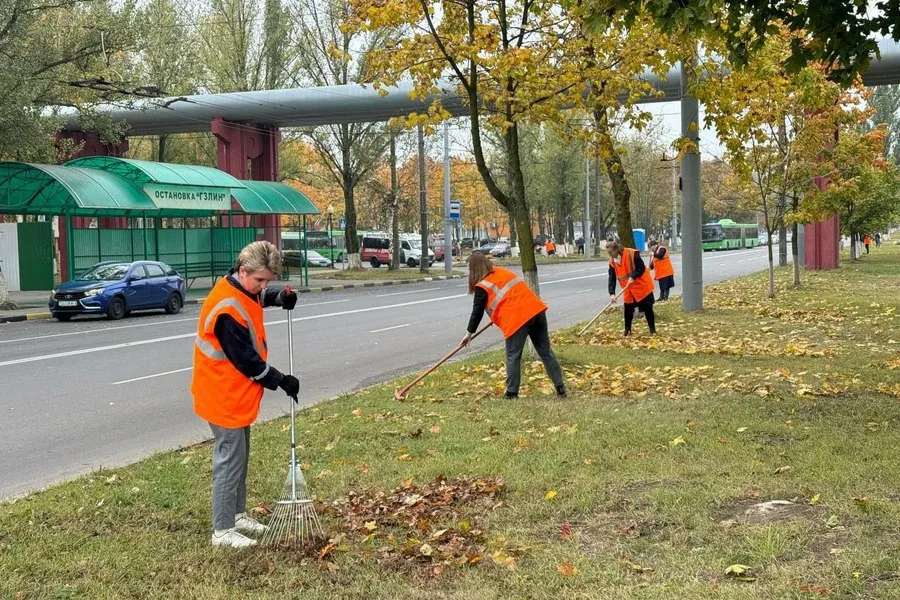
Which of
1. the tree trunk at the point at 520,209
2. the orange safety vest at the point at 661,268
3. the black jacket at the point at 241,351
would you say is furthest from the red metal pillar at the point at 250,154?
the black jacket at the point at 241,351

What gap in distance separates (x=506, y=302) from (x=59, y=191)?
21672 mm

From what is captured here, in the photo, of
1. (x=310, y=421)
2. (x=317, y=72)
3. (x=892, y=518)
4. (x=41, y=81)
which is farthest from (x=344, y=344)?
(x=317, y=72)

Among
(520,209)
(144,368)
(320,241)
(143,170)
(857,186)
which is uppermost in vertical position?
(143,170)

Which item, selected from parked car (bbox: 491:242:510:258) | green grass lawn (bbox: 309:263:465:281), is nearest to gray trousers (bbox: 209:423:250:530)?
green grass lawn (bbox: 309:263:465:281)

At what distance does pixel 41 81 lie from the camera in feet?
80.9

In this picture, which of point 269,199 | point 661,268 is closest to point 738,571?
point 661,268

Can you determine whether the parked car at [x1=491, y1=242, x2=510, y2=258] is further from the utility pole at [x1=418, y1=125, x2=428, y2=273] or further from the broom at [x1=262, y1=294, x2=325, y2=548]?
the broom at [x1=262, y1=294, x2=325, y2=548]

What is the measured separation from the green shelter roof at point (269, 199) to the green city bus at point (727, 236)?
174 feet

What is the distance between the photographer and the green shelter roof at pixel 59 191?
25938 mm

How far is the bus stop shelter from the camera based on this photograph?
26.7 m

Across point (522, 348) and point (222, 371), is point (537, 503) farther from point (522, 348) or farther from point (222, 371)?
point (522, 348)

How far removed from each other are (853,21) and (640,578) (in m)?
5.51

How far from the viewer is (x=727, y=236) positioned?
84.0m

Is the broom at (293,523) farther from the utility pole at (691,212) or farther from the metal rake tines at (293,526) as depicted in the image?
the utility pole at (691,212)
